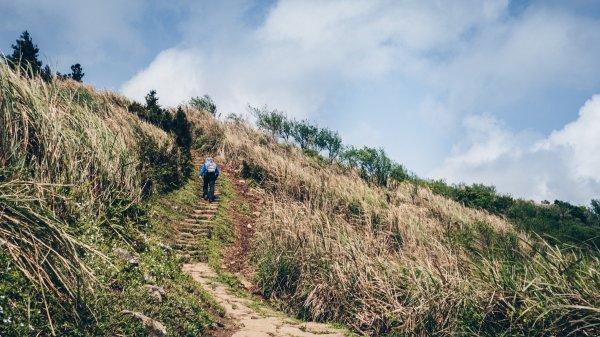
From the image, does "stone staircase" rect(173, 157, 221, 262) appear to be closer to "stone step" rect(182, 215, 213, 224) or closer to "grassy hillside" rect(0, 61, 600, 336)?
"stone step" rect(182, 215, 213, 224)

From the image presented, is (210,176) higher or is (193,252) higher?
(210,176)

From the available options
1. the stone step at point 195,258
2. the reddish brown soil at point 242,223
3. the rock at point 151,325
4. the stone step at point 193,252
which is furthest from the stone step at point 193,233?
the rock at point 151,325

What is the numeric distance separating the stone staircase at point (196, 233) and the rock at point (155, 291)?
3669mm

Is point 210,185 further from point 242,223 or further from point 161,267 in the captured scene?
point 161,267

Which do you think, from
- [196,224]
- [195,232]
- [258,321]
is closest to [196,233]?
[195,232]

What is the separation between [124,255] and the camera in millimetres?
5074

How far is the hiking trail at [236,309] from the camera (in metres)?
5.22

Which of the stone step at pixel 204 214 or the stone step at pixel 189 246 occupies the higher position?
the stone step at pixel 204 214

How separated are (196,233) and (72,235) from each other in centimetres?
579

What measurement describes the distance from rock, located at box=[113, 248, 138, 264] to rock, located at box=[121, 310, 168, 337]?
1.33m

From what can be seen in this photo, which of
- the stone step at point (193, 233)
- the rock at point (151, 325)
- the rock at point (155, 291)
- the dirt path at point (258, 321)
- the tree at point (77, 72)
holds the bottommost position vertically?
the dirt path at point (258, 321)

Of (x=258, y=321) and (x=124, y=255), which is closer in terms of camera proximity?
(x=124, y=255)

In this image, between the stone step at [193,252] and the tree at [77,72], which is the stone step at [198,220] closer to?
the stone step at [193,252]

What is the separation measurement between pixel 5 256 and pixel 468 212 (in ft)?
51.5
